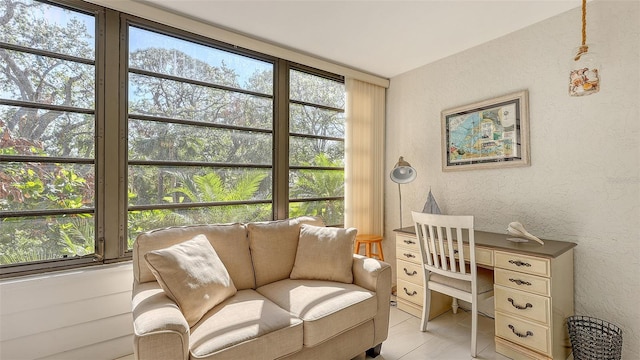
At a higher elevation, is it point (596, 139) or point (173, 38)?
point (173, 38)

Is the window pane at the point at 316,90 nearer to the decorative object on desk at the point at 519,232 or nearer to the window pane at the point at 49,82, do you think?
the window pane at the point at 49,82

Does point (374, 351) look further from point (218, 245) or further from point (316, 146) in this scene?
point (316, 146)

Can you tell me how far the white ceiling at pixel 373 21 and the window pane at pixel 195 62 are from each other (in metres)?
0.24

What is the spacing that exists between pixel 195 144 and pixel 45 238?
1142 mm

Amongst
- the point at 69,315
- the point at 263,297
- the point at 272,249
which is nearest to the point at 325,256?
the point at 272,249

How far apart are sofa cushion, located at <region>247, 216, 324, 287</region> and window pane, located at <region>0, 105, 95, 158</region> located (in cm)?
128

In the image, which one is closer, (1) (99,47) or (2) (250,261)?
(1) (99,47)

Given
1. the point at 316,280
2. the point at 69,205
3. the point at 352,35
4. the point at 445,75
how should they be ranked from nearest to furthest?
the point at 69,205
the point at 316,280
the point at 352,35
the point at 445,75

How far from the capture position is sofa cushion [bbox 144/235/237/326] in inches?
61.1

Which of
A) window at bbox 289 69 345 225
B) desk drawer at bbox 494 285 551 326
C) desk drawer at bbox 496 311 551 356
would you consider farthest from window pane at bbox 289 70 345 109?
desk drawer at bbox 496 311 551 356

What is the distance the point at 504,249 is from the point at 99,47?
3.15m

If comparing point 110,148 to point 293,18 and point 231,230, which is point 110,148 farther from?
point 293,18

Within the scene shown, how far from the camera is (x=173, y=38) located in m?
2.33

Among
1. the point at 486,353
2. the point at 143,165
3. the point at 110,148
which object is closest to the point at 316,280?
the point at 486,353
